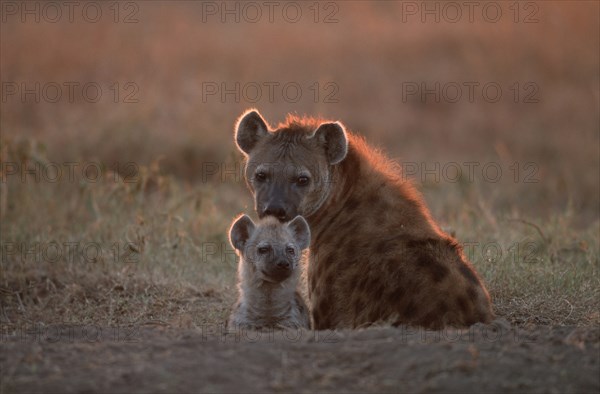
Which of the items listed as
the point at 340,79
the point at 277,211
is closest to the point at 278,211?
the point at 277,211

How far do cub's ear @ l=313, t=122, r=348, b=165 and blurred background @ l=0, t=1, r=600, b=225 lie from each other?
524 cm

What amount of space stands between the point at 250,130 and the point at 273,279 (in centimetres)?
89

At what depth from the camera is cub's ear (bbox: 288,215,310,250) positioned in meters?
4.90

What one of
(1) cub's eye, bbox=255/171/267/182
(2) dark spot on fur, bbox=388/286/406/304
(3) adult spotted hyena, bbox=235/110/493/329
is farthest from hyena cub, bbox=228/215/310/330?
(2) dark spot on fur, bbox=388/286/406/304

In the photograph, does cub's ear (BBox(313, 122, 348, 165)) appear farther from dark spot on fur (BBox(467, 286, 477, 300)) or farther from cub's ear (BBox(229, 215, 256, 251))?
dark spot on fur (BBox(467, 286, 477, 300))

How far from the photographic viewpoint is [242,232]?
518cm

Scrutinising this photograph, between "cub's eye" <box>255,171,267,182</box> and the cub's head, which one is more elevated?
"cub's eye" <box>255,171,267,182</box>

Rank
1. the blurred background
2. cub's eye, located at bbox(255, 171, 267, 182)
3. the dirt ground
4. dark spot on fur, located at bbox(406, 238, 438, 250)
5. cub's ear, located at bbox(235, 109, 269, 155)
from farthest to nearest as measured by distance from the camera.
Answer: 1. the blurred background
2. cub's ear, located at bbox(235, 109, 269, 155)
3. cub's eye, located at bbox(255, 171, 267, 182)
4. dark spot on fur, located at bbox(406, 238, 438, 250)
5. the dirt ground

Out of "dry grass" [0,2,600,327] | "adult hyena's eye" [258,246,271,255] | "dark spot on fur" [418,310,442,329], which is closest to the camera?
"dark spot on fur" [418,310,442,329]

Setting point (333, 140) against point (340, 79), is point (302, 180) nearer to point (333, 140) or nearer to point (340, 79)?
point (333, 140)

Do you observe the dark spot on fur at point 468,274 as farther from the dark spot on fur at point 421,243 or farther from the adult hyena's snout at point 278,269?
the adult hyena's snout at point 278,269

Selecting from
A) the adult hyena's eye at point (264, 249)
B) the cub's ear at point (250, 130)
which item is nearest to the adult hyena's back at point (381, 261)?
the adult hyena's eye at point (264, 249)

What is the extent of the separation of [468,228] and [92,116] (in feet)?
17.2

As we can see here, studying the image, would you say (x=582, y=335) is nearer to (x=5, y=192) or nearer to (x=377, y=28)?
(x=5, y=192)
